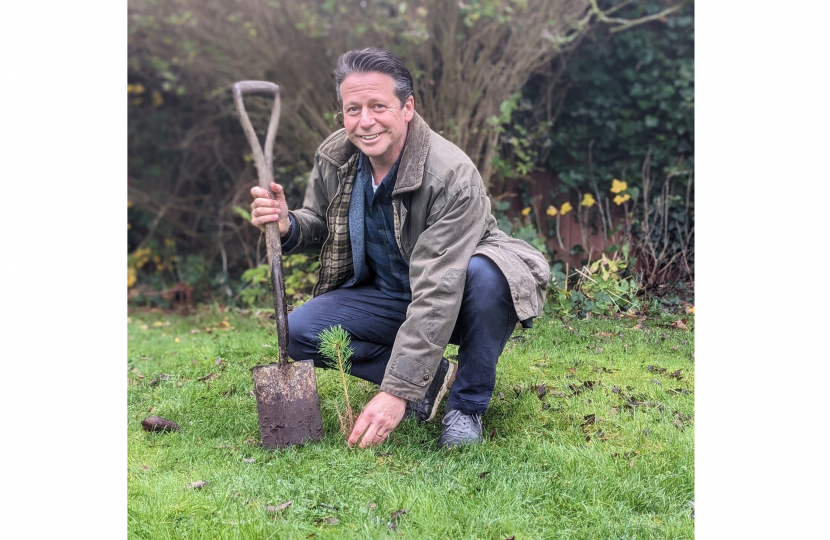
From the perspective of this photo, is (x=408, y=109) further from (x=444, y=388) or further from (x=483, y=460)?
(x=483, y=460)

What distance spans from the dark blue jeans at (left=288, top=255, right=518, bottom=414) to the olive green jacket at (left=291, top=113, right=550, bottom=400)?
77 mm

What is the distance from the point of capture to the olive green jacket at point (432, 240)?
2.59 m

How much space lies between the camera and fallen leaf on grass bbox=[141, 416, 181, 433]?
295 centimetres

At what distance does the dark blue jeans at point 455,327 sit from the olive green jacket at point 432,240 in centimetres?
8

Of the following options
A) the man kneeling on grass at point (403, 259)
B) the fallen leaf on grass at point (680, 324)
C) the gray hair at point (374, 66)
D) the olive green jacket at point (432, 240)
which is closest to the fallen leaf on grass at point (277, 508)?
the man kneeling on grass at point (403, 259)

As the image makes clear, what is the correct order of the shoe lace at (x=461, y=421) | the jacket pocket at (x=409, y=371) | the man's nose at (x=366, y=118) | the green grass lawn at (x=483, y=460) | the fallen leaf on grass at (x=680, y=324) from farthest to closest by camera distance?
the fallen leaf on grass at (x=680, y=324) → the shoe lace at (x=461, y=421) → the man's nose at (x=366, y=118) → the jacket pocket at (x=409, y=371) → the green grass lawn at (x=483, y=460)

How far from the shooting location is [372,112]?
8.82ft

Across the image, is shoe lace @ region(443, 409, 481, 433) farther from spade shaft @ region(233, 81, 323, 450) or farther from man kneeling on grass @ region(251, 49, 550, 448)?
spade shaft @ region(233, 81, 323, 450)

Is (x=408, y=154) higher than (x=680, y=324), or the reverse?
(x=408, y=154)

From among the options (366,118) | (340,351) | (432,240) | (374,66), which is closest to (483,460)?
(340,351)

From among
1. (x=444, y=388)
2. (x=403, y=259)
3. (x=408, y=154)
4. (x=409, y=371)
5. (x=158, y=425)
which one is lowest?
(x=158, y=425)

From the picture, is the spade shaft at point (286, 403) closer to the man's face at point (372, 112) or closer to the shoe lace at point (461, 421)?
the shoe lace at point (461, 421)

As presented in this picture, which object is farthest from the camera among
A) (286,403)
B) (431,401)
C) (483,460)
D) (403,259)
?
(431,401)

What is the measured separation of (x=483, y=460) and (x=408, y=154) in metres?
1.13
